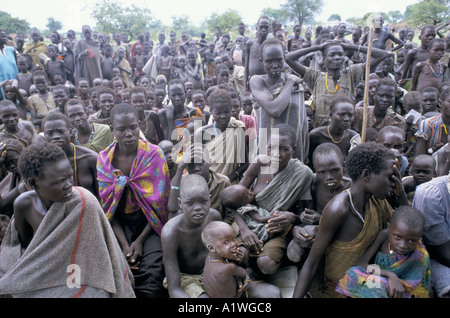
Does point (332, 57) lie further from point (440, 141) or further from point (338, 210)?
point (338, 210)

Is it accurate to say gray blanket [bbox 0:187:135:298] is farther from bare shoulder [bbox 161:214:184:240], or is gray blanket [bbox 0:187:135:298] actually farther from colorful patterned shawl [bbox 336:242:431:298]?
colorful patterned shawl [bbox 336:242:431:298]

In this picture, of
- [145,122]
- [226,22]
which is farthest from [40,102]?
[226,22]

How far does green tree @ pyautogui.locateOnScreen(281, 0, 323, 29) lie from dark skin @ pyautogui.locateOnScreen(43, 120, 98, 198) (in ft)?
92.9

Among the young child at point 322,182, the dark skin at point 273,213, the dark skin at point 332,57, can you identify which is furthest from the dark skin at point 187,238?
the dark skin at point 332,57

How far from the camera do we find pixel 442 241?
264 centimetres

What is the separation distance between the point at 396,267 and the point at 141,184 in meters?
2.21

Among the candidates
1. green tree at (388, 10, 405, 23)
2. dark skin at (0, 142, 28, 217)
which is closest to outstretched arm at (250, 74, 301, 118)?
dark skin at (0, 142, 28, 217)

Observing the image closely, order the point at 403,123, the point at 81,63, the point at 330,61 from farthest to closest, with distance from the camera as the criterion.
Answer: the point at 81,63, the point at 330,61, the point at 403,123

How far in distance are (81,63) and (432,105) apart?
9.41 metres

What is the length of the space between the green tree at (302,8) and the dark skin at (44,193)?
29.2 metres

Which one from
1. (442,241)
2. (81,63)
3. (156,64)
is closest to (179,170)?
(442,241)

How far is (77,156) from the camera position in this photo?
3.39 m

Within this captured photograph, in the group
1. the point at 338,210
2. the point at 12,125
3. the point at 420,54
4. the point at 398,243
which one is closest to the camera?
the point at 398,243
